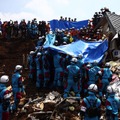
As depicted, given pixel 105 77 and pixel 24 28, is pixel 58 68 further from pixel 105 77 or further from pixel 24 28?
pixel 24 28

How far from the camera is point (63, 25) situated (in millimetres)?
29938

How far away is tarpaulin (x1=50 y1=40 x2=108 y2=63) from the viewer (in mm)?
17422

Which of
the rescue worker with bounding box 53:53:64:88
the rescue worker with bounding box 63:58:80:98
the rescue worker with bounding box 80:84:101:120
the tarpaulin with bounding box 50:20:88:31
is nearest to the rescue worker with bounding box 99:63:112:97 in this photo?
the rescue worker with bounding box 63:58:80:98

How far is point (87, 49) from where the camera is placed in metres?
18.4

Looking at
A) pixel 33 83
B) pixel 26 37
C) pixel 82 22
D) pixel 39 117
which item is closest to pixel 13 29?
pixel 26 37

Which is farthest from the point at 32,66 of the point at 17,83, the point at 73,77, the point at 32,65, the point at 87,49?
the point at 17,83

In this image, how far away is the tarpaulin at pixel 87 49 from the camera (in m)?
17.4

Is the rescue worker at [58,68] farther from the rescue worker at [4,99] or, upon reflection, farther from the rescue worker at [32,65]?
the rescue worker at [4,99]

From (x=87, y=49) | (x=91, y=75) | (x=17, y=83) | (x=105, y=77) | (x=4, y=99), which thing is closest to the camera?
(x=4, y=99)

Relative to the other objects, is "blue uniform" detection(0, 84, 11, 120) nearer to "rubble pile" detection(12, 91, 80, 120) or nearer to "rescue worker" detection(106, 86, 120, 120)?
"rubble pile" detection(12, 91, 80, 120)

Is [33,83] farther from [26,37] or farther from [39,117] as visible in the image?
[26,37]

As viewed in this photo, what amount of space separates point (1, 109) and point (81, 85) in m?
5.59

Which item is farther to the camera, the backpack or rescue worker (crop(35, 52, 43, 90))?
rescue worker (crop(35, 52, 43, 90))

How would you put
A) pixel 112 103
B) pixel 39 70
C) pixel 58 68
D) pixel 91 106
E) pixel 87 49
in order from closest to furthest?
1. pixel 91 106
2. pixel 112 103
3. pixel 58 68
4. pixel 39 70
5. pixel 87 49
